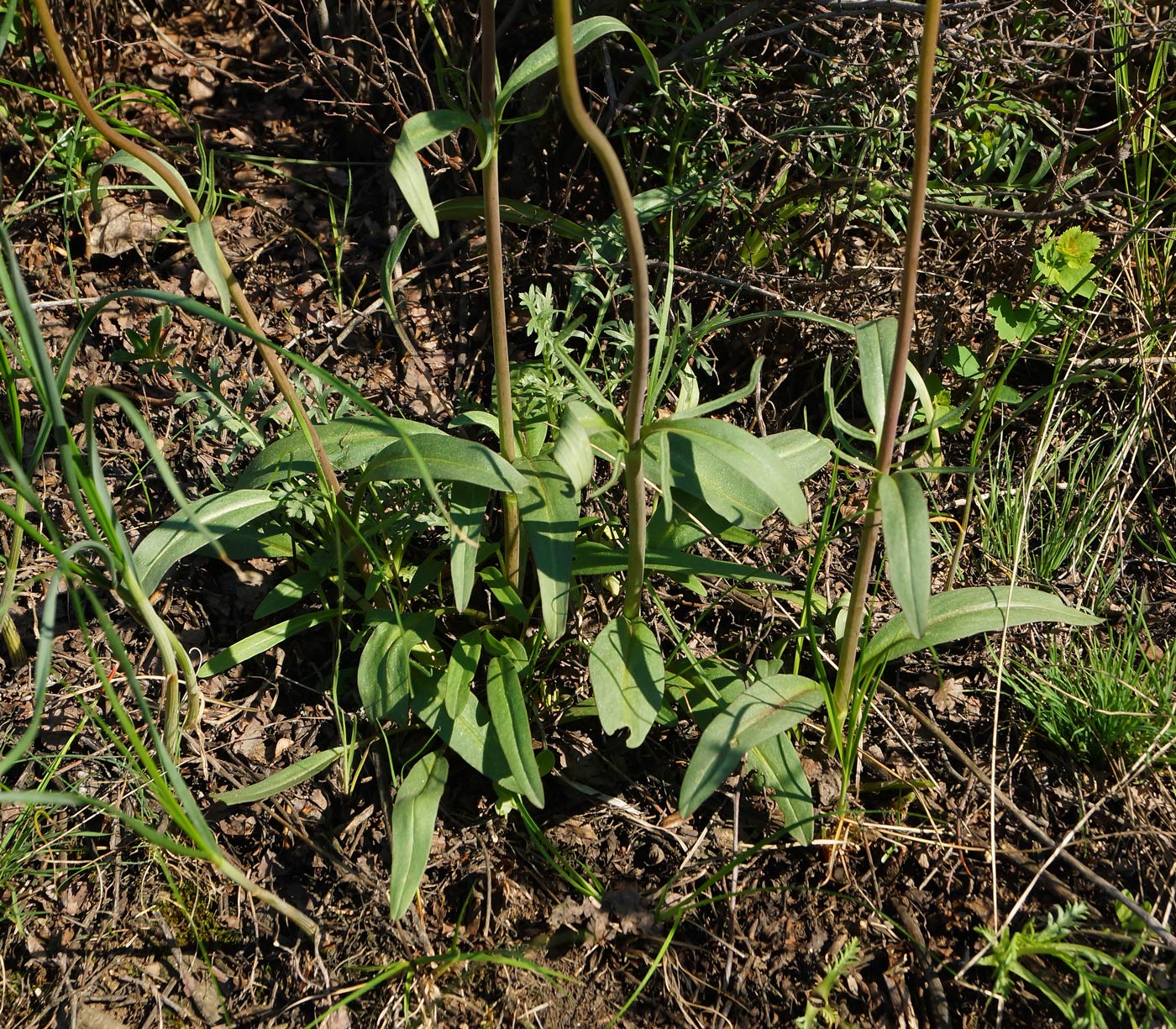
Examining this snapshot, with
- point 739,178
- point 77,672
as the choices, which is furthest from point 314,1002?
point 739,178

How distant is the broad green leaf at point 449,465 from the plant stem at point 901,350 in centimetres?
68

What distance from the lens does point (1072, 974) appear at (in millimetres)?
1949

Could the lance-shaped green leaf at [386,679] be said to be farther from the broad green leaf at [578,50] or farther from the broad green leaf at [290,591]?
the broad green leaf at [578,50]

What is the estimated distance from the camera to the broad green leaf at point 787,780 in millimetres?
2062

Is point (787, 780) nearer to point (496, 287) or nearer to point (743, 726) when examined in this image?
point (743, 726)

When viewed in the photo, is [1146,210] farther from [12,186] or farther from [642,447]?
[12,186]

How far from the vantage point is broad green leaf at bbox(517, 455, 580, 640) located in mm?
1922

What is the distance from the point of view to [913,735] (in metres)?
2.38

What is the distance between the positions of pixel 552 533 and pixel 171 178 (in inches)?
36.9

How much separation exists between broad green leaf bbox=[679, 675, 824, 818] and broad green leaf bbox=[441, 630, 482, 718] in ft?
1.64

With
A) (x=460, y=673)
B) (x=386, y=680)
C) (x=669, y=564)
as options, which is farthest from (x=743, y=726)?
(x=386, y=680)

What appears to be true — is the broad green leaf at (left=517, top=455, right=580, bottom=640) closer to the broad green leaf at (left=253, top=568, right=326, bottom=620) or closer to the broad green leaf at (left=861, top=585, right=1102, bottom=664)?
the broad green leaf at (left=253, top=568, right=326, bottom=620)

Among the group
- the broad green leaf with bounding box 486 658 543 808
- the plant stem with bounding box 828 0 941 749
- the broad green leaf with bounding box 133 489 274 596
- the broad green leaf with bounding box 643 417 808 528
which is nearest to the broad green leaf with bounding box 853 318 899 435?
the plant stem with bounding box 828 0 941 749

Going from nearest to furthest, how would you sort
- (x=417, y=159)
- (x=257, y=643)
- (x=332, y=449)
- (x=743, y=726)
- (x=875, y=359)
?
(x=417, y=159) → (x=743, y=726) → (x=875, y=359) → (x=332, y=449) → (x=257, y=643)
